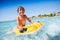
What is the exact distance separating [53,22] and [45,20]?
0.31 ft

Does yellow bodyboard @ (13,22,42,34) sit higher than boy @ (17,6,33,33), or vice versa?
boy @ (17,6,33,33)

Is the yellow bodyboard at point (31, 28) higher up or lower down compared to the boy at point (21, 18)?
lower down

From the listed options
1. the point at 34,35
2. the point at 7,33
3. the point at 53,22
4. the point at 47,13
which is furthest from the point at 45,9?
the point at 7,33

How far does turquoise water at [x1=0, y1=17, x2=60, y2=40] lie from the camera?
4.75ft

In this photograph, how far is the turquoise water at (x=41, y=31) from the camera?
145cm

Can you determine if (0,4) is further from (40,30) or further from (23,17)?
(40,30)

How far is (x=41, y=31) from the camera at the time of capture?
1458mm

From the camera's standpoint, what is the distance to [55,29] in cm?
147

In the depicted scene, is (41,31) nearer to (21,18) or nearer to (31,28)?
(31,28)

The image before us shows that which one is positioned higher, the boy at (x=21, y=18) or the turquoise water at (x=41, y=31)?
the boy at (x=21, y=18)

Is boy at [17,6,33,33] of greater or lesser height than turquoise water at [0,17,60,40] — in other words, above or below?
above

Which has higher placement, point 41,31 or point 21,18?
point 21,18

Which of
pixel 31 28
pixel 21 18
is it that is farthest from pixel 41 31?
pixel 21 18

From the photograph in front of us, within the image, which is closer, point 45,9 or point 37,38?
point 37,38
